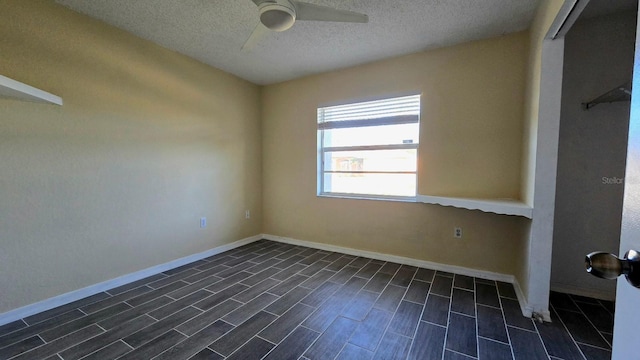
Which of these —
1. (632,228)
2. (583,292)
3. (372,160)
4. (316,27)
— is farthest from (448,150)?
(632,228)

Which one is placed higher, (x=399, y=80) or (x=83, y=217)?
(x=399, y=80)

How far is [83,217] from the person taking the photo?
91.7 inches

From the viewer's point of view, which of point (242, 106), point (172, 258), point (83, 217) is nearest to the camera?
point (83, 217)

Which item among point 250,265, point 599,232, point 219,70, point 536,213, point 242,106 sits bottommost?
point 250,265

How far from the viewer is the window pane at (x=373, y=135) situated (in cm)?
317

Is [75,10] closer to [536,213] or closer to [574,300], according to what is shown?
[536,213]

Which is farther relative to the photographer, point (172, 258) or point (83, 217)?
point (172, 258)

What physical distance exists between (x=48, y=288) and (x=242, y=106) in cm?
289

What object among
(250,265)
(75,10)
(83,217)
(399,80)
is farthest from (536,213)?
(75,10)

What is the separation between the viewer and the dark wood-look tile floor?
1658 mm

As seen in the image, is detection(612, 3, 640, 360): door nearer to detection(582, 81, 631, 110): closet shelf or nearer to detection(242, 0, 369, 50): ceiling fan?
detection(242, 0, 369, 50): ceiling fan

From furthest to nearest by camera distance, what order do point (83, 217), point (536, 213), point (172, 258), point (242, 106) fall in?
point (242, 106) < point (172, 258) < point (83, 217) < point (536, 213)

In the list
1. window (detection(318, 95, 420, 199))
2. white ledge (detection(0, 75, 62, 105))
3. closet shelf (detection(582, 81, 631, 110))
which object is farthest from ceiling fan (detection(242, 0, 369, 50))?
closet shelf (detection(582, 81, 631, 110))

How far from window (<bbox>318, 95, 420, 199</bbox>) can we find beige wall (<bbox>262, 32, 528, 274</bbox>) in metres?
0.13
